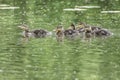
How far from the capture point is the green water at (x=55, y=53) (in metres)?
20.6

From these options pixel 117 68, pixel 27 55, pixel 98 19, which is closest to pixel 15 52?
pixel 27 55

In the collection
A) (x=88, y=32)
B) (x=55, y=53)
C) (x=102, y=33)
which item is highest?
(x=55, y=53)

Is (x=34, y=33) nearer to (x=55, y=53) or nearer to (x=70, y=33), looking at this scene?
(x=70, y=33)

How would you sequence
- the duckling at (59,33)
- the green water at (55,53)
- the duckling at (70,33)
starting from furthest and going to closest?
the duckling at (70,33)
the duckling at (59,33)
the green water at (55,53)

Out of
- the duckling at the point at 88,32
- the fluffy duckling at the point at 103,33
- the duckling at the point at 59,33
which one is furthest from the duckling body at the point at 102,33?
the duckling at the point at 59,33

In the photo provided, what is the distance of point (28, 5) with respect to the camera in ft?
141

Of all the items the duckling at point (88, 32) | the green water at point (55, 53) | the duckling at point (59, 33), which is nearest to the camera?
the green water at point (55, 53)

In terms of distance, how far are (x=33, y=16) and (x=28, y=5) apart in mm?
7157

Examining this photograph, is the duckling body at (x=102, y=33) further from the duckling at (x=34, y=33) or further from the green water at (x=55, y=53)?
the duckling at (x=34, y=33)

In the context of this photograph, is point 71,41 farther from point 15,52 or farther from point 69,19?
point 69,19

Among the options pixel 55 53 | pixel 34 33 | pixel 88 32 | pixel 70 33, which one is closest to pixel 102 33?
pixel 88 32

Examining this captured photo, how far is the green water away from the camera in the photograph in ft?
67.5

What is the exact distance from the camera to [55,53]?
952 inches

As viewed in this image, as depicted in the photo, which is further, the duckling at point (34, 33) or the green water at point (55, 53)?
the duckling at point (34, 33)
